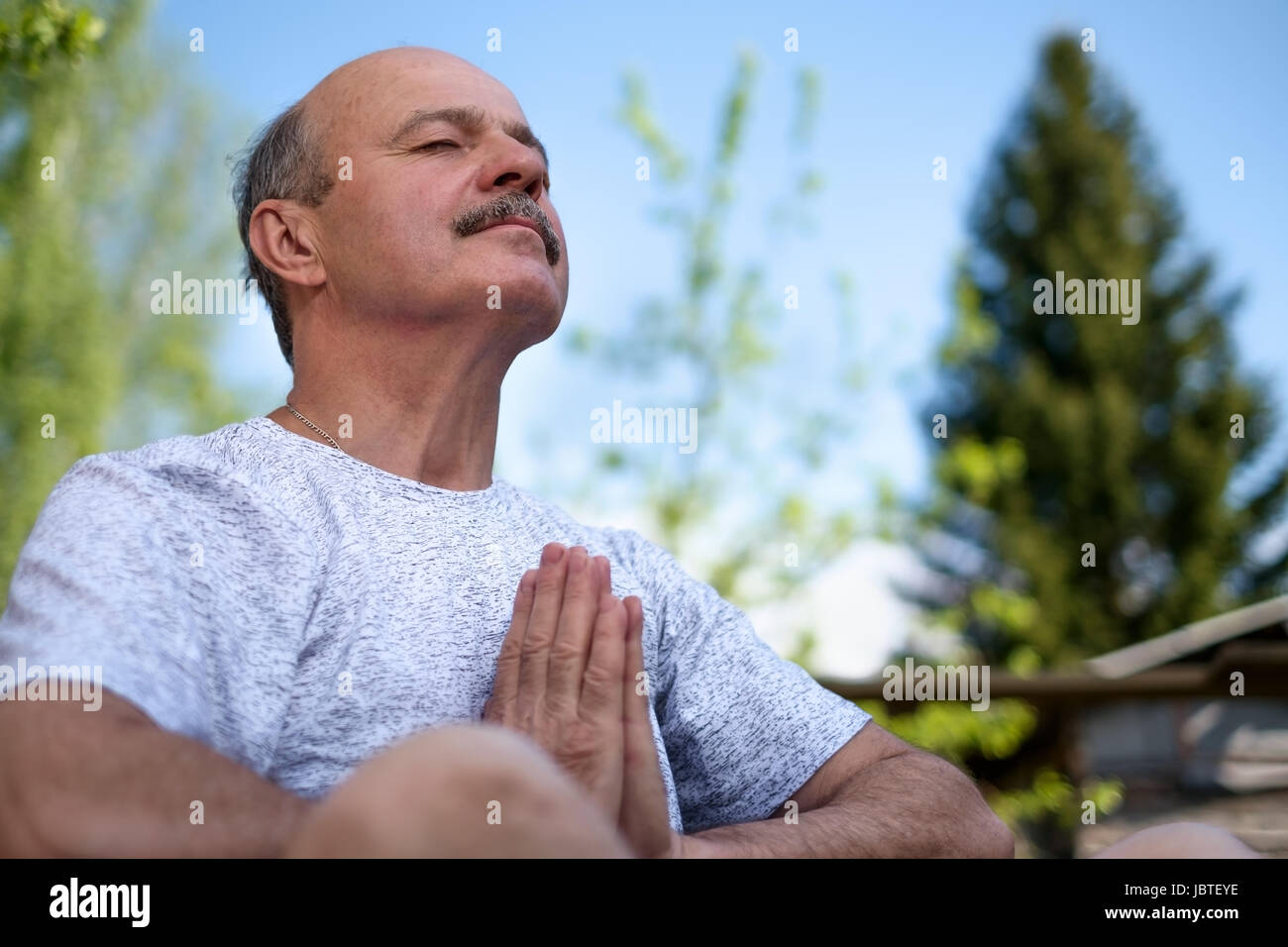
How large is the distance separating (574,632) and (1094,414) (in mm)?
20084

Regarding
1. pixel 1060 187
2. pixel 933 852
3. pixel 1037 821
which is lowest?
pixel 1037 821

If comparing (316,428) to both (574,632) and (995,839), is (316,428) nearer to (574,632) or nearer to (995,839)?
(574,632)

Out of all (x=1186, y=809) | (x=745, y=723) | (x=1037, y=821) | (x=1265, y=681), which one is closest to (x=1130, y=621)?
(x=1037, y=821)

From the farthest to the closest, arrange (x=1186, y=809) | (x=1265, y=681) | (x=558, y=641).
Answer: (x=1186, y=809), (x=1265, y=681), (x=558, y=641)

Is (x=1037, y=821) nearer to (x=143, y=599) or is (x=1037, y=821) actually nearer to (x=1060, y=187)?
(x=1060, y=187)

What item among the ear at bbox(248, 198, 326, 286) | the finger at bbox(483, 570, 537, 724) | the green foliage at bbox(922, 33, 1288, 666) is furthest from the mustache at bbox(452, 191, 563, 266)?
the green foliage at bbox(922, 33, 1288, 666)

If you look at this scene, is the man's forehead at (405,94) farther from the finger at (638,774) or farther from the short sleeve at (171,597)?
the finger at (638,774)

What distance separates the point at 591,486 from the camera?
9492 millimetres

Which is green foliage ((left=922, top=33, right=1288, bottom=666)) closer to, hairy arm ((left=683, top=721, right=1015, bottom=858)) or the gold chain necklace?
hairy arm ((left=683, top=721, right=1015, bottom=858))

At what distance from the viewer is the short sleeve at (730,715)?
1753mm

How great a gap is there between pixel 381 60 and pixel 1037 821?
1474 cm

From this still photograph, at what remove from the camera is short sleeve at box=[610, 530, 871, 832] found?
5.75 ft

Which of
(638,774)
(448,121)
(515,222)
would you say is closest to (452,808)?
(638,774)

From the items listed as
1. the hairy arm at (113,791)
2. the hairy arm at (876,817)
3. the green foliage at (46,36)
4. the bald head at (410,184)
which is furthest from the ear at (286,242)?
the green foliage at (46,36)
